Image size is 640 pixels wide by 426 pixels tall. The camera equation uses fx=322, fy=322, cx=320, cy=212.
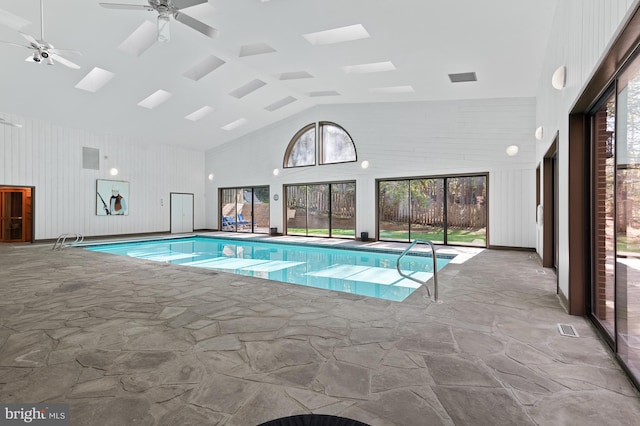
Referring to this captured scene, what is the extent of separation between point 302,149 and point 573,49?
9.29 meters

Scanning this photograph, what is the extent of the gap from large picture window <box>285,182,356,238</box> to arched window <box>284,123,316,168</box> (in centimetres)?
88

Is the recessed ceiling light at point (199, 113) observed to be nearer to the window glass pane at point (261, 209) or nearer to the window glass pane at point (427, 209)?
the window glass pane at point (261, 209)

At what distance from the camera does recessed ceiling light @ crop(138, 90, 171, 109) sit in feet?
31.6

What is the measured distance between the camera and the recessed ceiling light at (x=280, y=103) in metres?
10.9

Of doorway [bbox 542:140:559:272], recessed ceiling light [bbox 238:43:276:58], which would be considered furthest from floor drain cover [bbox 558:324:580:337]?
recessed ceiling light [bbox 238:43:276:58]

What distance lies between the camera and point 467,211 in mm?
9047

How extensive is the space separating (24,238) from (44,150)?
3.04m

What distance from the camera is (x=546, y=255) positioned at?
18.8ft

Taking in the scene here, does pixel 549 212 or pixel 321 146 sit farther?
pixel 321 146

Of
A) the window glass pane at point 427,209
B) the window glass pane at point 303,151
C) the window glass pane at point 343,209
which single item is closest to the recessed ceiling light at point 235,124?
the window glass pane at point 303,151

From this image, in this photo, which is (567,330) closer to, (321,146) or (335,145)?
(335,145)

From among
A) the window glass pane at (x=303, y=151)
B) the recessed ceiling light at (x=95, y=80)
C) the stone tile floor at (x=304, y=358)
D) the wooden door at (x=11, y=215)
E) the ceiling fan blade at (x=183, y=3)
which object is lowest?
the stone tile floor at (x=304, y=358)

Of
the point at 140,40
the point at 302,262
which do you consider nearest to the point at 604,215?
the point at 302,262

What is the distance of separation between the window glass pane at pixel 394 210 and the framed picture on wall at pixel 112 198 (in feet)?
30.8
